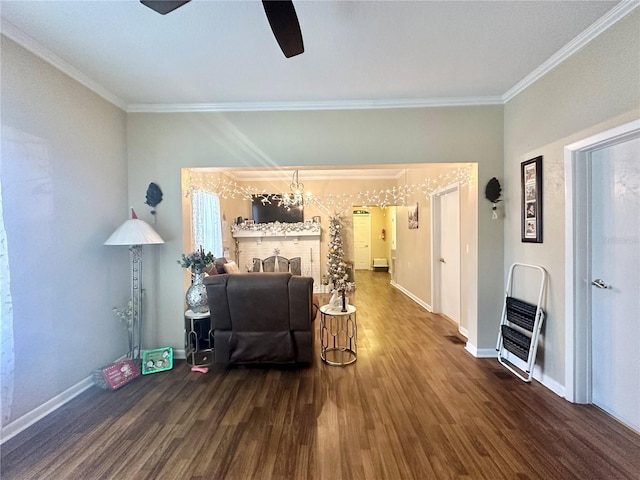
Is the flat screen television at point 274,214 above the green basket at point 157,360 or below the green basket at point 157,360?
above

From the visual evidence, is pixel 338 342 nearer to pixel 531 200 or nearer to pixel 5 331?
pixel 531 200

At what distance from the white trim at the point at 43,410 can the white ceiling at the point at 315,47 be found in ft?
8.87

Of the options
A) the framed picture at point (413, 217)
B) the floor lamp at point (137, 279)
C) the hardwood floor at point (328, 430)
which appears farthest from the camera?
the framed picture at point (413, 217)

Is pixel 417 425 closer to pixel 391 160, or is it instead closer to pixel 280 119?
pixel 391 160

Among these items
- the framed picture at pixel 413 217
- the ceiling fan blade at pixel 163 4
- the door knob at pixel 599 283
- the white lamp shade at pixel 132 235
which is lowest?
the door knob at pixel 599 283

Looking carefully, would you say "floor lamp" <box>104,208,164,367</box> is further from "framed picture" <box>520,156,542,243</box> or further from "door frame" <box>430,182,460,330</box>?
"door frame" <box>430,182,460,330</box>

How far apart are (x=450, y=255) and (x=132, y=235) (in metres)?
4.19

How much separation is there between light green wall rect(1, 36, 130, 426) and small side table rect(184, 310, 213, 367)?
645mm

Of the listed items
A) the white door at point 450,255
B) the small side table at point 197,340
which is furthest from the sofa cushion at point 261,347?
the white door at point 450,255

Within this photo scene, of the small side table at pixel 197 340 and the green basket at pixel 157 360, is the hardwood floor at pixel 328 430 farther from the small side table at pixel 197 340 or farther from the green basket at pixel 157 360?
the small side table at pixel 197 340

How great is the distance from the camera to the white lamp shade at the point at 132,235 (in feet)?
8.53

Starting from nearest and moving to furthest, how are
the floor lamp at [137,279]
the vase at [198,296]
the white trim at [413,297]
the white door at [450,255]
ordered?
the floor lamp at [137,279] → the vase at [198,296] → the white door at [450,255] → the white trim at [413,297]

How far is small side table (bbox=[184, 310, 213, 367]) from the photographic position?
9.81 ft

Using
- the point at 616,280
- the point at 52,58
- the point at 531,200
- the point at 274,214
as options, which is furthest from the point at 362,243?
the point at 52,58
